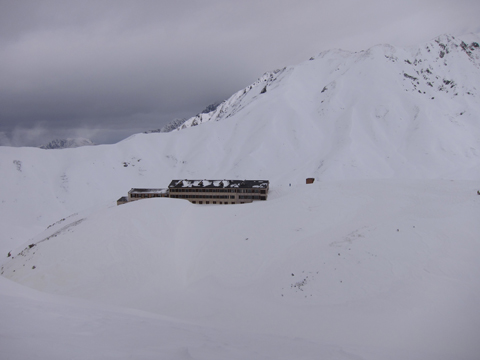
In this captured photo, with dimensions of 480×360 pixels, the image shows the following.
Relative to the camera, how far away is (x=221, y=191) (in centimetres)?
5409

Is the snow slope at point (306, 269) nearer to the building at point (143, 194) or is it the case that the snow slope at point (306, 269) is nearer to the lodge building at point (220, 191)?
the lodge building at point (220, 191)

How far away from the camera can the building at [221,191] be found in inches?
2084

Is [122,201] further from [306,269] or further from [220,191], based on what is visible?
[306,269]

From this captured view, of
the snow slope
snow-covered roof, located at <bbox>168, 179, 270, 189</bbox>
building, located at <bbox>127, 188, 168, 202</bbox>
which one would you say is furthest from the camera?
building, located at <bbox>127, 188, 168, 202</bbox>

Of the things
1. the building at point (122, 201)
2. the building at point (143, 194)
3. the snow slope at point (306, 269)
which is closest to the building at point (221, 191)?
the building at point (143, 194)

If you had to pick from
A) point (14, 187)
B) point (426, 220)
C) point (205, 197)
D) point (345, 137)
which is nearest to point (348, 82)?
point (345, 137)

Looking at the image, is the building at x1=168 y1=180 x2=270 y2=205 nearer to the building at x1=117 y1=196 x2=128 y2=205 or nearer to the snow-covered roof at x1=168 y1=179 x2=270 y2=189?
the snow-covered roof at x1=168 y1=179 x2=270 y2=189

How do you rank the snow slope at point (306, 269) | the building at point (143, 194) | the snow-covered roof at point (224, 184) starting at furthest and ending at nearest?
the building at point (143, 194), the snow-covered roof at point (224, 184), the snow slope at point (306, 269)

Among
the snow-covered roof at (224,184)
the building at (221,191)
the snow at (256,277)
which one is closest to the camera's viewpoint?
the snow at (256,277)

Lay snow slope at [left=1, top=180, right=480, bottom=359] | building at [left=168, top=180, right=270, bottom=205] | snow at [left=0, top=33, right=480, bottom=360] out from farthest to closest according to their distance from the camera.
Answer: building at [left=168, top=180, right=270, bottom=205] < snow slope at [left=1, top=180, right=480, bottom=359] < snow at [left=0, top=33, right=480, bottom=360]

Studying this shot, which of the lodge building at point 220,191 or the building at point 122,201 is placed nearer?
the lodge building at point 220,191

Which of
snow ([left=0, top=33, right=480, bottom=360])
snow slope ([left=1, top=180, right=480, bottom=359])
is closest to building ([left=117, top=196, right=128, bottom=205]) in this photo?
snow ([left=0, top=33, right=480, bottom=360])

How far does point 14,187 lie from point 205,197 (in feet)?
207

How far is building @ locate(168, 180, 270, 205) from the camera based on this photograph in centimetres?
5294
